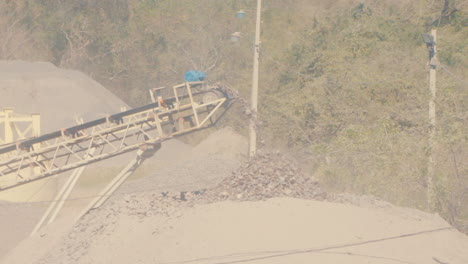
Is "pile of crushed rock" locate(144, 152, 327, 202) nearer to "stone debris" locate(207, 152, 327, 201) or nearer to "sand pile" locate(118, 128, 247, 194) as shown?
"stone debris" locate(207, 152, 327, 201)

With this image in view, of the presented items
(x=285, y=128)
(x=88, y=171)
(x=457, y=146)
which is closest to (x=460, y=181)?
(x=457, y=146)

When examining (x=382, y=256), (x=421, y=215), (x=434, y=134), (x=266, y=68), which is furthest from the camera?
(x=266, y=68)

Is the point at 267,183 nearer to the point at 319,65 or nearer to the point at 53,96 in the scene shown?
the point at 319,65

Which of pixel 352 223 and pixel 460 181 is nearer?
pixel 352 223

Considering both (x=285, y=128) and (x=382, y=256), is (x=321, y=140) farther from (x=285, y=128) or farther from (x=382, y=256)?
(x=382, y=256)

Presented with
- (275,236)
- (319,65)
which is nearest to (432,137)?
(275,236)

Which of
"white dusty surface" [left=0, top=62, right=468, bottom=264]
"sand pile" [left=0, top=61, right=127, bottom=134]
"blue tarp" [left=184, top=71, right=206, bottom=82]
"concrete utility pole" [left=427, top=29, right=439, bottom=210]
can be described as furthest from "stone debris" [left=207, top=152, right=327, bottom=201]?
"sand pile" [left=0, top=61, right=127, bottom=134]

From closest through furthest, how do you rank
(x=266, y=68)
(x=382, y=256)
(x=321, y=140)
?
(x=382, y=256), (x=321, y=140), (x=266, y=68)
